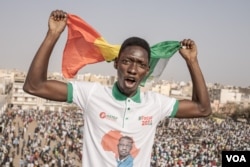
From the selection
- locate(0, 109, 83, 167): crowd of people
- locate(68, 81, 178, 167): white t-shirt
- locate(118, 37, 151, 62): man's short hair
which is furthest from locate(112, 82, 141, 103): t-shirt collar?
locate(0, 109, 83, 167): crowd of people

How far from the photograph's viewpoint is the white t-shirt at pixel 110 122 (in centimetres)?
195

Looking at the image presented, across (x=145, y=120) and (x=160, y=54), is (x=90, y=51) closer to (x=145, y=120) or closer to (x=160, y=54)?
(x=160, y=54)

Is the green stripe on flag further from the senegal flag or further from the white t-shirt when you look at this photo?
the white t-shirt

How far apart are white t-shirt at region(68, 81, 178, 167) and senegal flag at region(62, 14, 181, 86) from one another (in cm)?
63

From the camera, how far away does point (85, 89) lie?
203 cm

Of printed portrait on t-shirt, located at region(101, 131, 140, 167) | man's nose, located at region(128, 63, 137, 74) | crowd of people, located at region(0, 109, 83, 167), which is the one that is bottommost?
crowd of people, located at region(0, 109, 83, 167)

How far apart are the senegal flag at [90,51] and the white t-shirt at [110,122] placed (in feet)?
2.08

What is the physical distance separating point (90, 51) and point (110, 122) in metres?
0.92

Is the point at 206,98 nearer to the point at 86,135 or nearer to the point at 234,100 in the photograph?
the point at 86,135

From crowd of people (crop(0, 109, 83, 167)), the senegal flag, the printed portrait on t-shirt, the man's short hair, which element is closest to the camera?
the printed portrait on t-shirt

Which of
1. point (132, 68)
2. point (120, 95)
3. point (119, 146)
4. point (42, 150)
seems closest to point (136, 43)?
point (132, 68)

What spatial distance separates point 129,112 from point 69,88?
329mm

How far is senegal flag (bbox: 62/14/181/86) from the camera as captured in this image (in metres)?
2.65

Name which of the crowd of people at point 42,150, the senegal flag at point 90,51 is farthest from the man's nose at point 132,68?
the crowd of people at point 42,150
